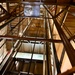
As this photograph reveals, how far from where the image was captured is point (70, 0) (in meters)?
2.64

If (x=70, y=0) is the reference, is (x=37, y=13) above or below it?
below

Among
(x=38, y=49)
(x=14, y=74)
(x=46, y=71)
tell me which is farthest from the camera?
(x=38, y=49)

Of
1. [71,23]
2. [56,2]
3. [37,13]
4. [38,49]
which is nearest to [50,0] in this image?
[56,2]

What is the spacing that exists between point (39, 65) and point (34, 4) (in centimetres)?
185

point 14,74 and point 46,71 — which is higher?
point 46,71

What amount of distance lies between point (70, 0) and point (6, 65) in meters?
1.69

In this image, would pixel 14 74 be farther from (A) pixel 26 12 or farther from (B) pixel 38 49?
(B) pixel 38 49

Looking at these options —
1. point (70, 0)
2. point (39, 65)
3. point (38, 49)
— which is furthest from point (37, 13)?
point (38, 49)

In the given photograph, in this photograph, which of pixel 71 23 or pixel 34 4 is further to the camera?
pixel 71 23

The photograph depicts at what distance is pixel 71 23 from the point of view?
4.32 meters

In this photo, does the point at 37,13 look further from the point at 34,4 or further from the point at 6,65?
the point at 6,65

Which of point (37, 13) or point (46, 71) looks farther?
→ point (37, 13)

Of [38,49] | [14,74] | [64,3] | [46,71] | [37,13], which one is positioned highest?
[64,3]

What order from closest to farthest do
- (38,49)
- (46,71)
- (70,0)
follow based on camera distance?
(46,71)
(70,0)
(38,49)
